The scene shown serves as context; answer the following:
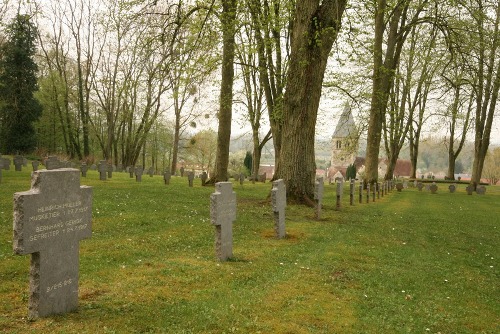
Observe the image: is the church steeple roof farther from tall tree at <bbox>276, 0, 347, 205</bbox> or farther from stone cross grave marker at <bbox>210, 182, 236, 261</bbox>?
stone cross grave marker at <bbox>210, 182, 236, 261</bbox>

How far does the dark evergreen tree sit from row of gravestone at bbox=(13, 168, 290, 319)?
38.2 metres

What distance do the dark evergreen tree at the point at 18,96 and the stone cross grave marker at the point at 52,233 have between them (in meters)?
38.2

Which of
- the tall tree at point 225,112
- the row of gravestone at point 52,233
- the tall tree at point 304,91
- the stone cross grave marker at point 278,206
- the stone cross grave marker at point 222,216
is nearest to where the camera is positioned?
the row of gravestone at point 52,233

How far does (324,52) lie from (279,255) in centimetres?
778

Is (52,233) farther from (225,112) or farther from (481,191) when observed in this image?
(481,191)

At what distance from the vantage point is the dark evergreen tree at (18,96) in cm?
3844

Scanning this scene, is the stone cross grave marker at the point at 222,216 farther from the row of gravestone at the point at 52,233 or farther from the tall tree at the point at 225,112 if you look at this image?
the tall tree at the point at 225,112

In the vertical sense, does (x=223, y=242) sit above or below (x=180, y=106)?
below

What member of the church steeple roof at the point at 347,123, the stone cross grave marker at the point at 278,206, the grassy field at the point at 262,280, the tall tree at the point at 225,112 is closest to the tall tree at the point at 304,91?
the grassy field at the point at 262,280

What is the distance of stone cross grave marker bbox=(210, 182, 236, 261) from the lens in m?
7.07

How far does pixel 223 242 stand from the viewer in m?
7.20

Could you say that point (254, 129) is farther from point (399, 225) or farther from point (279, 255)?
point (279, 255)

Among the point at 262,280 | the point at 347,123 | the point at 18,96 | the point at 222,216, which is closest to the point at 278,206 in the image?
the point at 222,216

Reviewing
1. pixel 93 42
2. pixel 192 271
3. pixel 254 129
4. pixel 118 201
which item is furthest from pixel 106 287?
pixel 93 42
